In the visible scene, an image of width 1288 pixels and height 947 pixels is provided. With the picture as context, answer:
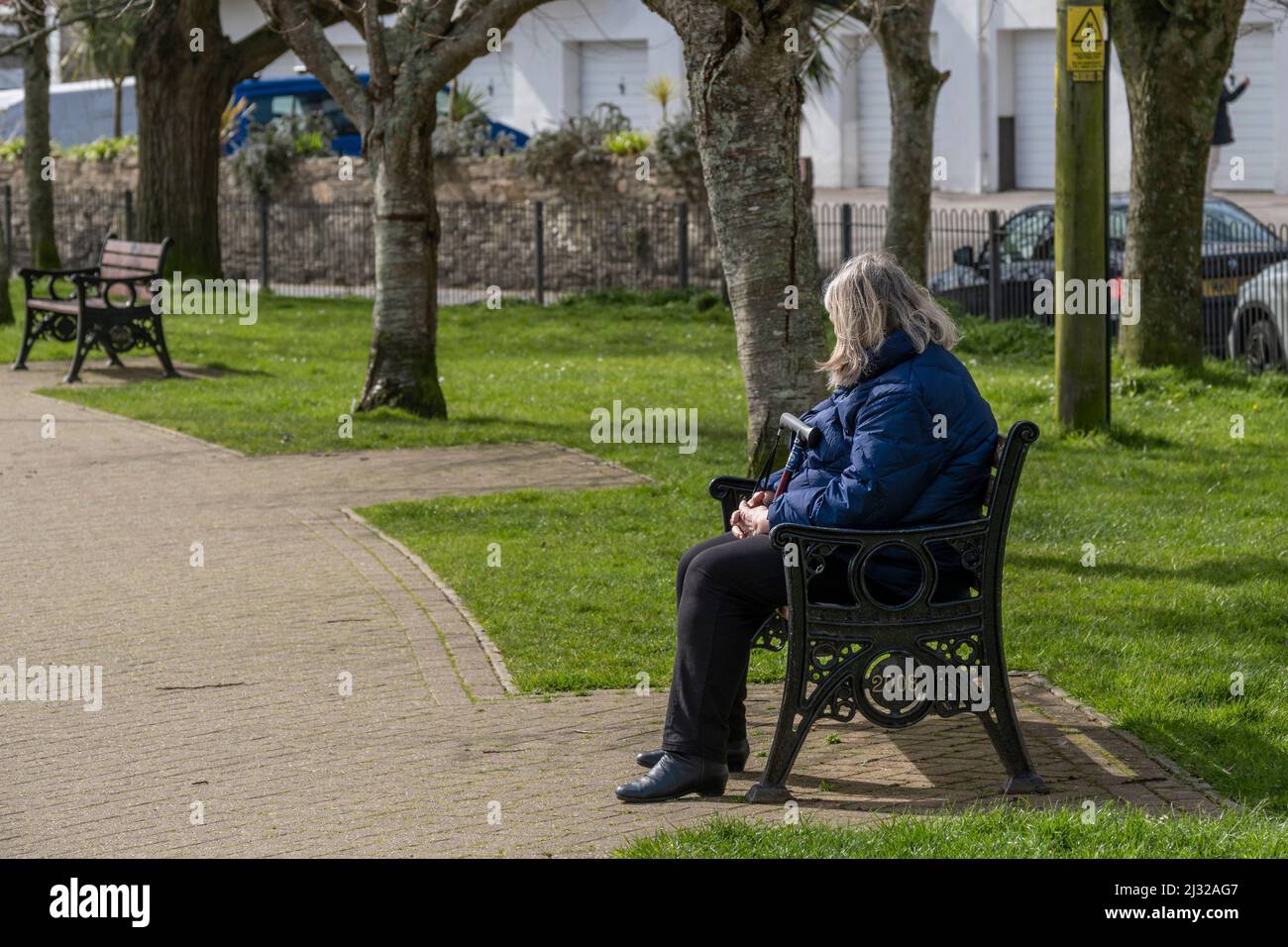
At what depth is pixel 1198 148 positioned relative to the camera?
1367 centimetres

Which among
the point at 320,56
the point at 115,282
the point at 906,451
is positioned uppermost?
the point at 320,56

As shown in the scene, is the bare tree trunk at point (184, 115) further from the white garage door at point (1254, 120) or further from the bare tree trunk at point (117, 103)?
the white garage door at point (1254, 120)

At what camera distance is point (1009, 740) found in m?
5.33

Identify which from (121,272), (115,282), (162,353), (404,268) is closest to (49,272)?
(121,272)

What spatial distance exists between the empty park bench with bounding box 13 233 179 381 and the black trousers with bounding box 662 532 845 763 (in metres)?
11.1

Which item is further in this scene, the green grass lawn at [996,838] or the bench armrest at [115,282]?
the bench armrest at [115,282]

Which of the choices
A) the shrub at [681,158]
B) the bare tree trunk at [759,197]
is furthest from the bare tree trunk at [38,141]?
the bare tree trunk at [759,197]

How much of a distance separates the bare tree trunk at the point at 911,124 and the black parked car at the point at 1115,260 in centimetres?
58

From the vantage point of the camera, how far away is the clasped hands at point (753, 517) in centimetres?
553

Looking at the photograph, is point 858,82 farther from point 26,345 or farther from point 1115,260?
point 26,345

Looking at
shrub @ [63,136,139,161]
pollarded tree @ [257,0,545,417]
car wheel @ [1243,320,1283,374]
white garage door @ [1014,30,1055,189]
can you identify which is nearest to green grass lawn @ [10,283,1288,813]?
pollarded tree @ [257,0,545,417]

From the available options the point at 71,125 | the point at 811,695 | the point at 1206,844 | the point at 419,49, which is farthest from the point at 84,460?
the point at 71,125

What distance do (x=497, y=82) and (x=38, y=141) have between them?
1863 centimetres
